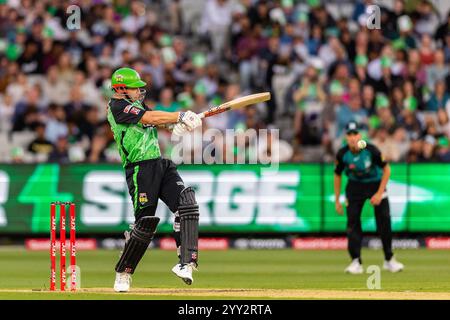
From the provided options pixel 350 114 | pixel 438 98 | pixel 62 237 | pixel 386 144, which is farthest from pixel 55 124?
pixel 62 237

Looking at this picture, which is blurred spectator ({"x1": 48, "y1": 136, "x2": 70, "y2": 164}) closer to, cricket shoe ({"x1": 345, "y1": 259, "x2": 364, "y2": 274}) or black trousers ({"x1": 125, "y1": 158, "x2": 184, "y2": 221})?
cricket shoe ({"x1": 345, "y1": 259, "x2": 364, "y2": 274})

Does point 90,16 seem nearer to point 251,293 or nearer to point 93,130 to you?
point 93,130

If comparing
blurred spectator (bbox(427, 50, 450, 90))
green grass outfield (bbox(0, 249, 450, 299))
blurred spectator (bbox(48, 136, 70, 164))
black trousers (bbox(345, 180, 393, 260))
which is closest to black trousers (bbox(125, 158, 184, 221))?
green grass outfield (bbox(0, 249, 450, 299))

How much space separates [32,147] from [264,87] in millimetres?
4633

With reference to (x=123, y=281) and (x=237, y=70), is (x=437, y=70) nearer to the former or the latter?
(x=237, y=70)

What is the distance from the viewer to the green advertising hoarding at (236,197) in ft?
78.7

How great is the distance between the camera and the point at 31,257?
21953 mm

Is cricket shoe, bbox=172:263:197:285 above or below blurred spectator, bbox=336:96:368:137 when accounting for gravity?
below

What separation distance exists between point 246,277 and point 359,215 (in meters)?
1.96

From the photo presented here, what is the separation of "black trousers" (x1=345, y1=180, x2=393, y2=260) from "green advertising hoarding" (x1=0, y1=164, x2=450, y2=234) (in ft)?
16.3

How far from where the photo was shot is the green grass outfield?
14.3m

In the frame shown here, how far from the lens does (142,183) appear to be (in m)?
14.2

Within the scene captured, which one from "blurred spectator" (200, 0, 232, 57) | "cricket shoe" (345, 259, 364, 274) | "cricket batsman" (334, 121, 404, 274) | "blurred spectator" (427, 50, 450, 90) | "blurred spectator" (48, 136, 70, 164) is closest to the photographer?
"cricket shoe" (345, 259, 364, 274)
